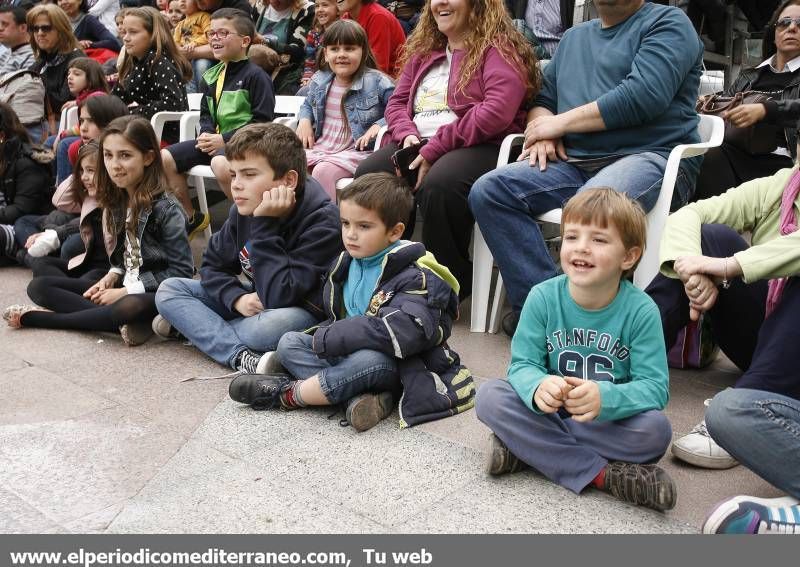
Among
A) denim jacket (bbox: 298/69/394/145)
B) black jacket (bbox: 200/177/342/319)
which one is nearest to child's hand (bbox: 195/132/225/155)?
denim jacket (bbox: 298/69/394/145)

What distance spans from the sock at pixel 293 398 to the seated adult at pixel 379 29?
2583 millimetres

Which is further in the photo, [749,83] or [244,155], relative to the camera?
[749,83]

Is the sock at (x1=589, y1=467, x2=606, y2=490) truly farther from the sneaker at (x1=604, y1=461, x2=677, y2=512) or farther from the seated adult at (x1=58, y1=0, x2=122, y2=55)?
the seated adult at (x1=58, y1=0, x2=122, y2=55)

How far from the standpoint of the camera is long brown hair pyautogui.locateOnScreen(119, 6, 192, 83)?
500 cm

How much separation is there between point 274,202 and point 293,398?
73 cm

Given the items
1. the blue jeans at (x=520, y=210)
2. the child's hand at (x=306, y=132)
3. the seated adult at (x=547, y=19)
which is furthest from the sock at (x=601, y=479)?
the seated adult at (x=547, y=19)

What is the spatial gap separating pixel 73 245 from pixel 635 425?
9.99ft

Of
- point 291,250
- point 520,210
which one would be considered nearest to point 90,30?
point 291,250

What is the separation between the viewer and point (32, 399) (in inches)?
116

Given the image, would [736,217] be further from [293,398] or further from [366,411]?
[293,398]

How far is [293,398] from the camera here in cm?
280

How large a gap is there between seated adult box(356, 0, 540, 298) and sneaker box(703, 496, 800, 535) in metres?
1.85
